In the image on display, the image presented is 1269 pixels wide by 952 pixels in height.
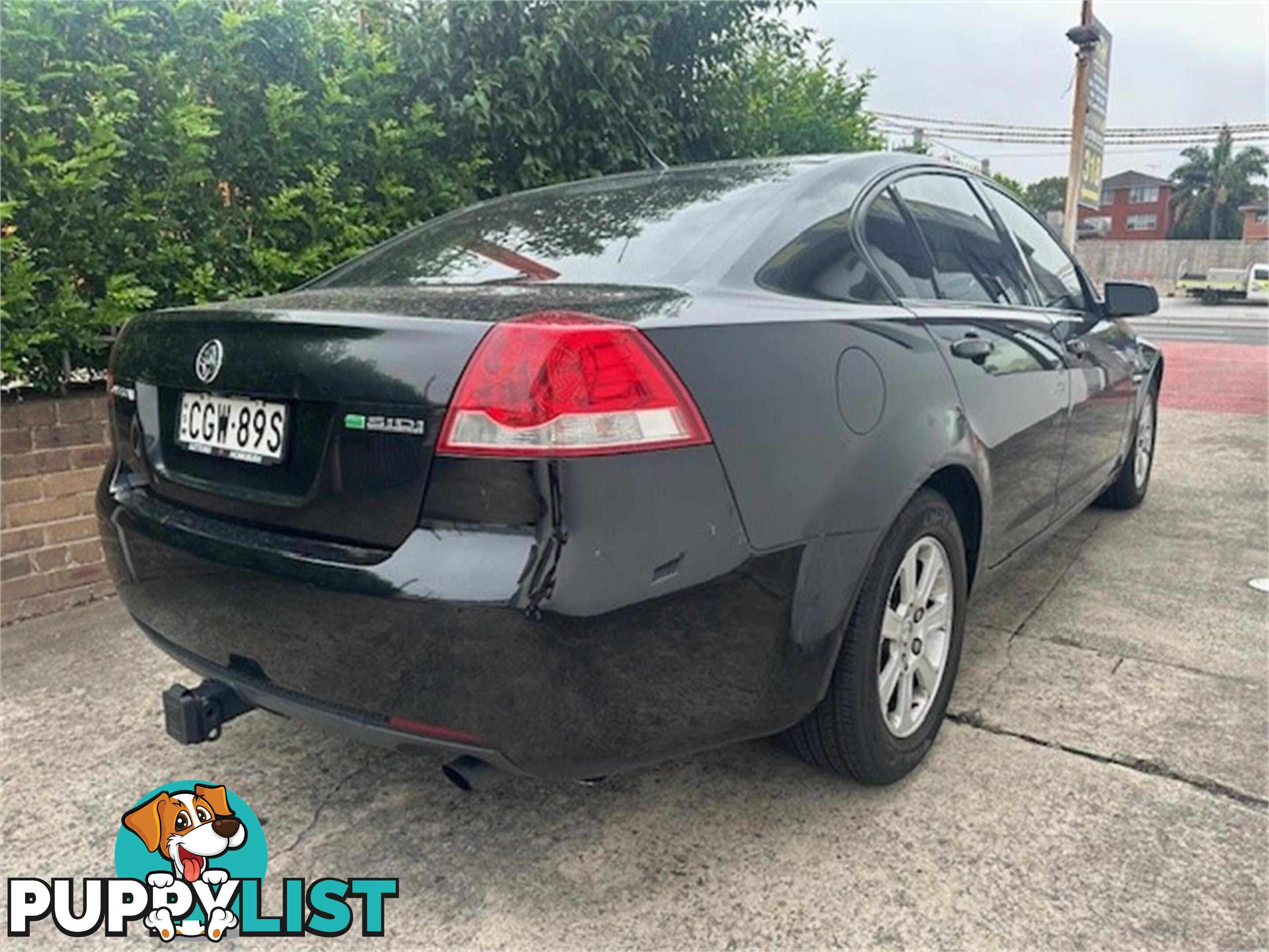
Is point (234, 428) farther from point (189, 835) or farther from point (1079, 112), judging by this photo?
point (1079, 112)

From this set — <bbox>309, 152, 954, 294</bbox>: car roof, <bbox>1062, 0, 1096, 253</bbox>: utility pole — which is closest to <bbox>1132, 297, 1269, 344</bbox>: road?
<bbox>1062, 0, 1096, 253</bbox>: utility pole

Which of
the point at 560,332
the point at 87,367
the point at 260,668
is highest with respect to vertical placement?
the point at 560,332

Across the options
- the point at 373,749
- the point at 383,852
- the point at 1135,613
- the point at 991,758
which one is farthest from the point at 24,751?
the point at 1135,613

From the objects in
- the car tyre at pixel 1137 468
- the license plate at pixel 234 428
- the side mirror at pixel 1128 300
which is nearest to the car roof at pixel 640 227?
the license plate at pixel 234 428

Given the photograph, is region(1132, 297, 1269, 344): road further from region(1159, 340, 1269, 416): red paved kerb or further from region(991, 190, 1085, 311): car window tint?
region(991, 190, 1085, 311): car window tint

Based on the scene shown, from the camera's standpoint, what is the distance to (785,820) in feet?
7.14

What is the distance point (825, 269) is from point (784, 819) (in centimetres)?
128

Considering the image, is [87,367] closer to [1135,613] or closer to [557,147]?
[557,147]

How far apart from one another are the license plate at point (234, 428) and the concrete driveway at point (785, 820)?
2.98ft

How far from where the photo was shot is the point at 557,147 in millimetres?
5520

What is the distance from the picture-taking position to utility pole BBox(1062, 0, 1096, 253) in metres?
10.9

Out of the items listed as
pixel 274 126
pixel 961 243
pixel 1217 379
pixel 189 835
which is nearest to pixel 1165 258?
pixel 1217 379

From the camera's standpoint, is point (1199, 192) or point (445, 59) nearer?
point (445, 59)

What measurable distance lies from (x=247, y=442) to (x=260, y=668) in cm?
45
